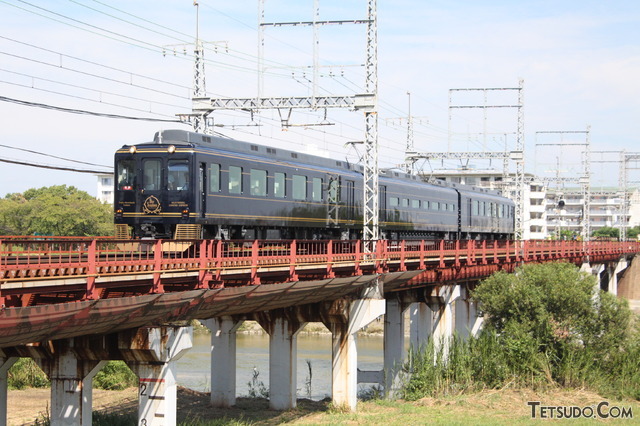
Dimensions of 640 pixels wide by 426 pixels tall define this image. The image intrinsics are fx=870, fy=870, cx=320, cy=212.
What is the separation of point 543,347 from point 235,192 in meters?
14.2

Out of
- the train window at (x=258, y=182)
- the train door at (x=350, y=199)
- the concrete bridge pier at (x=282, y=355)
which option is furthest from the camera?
the train door at (x=350, y=199)

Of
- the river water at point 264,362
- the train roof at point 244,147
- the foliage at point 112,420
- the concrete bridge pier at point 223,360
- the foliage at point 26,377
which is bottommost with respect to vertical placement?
the river water at point 264,362

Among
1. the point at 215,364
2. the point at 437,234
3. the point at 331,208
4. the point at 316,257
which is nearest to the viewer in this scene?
the point at 316,257

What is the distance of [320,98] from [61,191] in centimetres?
8756

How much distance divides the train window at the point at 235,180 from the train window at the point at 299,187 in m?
4.00

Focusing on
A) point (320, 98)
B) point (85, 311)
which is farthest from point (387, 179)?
point (85, 311)

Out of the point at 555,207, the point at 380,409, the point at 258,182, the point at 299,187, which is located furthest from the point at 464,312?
the point at 555,207

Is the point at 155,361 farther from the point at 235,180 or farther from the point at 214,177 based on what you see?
the point at 235,180

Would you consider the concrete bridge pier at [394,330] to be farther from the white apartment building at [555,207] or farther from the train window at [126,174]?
the white apartment building at [555,207]

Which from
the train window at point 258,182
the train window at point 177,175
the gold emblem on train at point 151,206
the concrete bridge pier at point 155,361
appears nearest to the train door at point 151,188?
the gold emblem on train at point 151,206

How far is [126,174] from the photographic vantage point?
26.3 meters

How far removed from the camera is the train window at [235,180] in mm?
27938

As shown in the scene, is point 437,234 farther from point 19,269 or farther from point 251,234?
point 19,269

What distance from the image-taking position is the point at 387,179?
138ft
